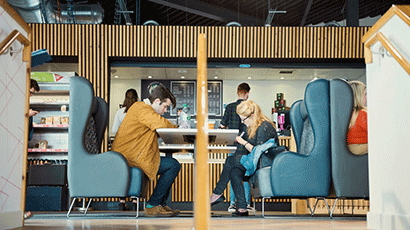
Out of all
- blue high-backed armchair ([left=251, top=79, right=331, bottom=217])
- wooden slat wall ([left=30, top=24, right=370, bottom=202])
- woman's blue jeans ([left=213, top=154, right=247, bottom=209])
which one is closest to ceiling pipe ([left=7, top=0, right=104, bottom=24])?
wooden slat wall ([left=30, top=24, right=370, bottom=202])

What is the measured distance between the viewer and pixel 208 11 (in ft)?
43.4

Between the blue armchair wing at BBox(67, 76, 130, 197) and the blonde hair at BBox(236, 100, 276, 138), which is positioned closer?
the blue armchair wing at BBox(67, 76, 130, 197)

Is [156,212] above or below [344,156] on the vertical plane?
below

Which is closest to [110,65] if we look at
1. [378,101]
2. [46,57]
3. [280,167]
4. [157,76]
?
[157,76]

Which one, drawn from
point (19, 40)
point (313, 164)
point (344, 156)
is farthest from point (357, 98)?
point (19, 40)

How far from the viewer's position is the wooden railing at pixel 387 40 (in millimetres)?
2750

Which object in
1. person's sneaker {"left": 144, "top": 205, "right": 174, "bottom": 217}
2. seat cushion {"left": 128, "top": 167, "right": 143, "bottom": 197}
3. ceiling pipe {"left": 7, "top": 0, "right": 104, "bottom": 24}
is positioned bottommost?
person's sneaker {"left": 144, "top": 205, "right": 174, "bottom": 217}

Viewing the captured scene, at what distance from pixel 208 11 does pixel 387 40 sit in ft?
34.6

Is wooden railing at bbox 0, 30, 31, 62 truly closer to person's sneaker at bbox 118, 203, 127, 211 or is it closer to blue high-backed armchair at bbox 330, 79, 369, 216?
blue high-backed armchair at bbox 330, 79, 369, 216

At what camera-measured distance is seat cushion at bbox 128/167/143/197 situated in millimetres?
4609

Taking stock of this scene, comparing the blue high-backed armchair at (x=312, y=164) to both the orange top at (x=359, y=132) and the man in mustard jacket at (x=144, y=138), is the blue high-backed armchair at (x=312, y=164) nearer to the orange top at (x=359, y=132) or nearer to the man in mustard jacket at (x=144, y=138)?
the orange top at (x=359, y=132)

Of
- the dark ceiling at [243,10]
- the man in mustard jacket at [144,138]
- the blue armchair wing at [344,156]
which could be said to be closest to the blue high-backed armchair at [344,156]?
the blue armchair wing at [344,156]

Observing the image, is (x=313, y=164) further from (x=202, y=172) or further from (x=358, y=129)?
(x=202, y=172)

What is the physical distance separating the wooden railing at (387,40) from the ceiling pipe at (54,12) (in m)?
6.88
